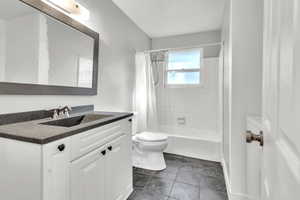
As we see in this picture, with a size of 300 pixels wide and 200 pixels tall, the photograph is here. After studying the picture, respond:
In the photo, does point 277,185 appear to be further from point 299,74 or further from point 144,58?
point 144,58

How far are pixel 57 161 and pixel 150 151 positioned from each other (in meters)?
1.58

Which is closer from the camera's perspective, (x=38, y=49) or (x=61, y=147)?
(x=61, y=147)

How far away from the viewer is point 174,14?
8.28ft

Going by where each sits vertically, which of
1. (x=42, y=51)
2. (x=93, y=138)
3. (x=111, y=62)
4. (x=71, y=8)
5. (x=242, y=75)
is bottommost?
(x=93, y=138)

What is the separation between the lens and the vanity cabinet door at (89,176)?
3.32 feet

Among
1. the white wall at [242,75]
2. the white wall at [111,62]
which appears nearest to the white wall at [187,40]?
the white wall at [111,62]

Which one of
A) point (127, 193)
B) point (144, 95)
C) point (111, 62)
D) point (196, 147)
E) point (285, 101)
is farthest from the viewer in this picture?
point (144, 95)

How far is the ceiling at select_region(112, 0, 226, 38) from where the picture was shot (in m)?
2.23

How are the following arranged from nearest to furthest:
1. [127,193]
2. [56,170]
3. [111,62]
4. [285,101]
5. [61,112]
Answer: [285,101]
[56,170]
[61,112]
[127,193]
[111,62]

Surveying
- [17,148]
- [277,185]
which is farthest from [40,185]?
[277,185]

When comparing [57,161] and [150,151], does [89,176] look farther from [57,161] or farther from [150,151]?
[150,151]

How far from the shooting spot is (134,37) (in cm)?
290

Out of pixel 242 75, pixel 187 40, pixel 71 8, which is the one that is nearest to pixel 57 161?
pixel 71 8

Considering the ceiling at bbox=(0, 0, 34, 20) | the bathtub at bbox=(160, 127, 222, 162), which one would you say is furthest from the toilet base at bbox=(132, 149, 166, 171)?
the ceiling at bbox=(0, 0, 34, 20)
